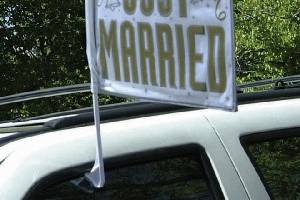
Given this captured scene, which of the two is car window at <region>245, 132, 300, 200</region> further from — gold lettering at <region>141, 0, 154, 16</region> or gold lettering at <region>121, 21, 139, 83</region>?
gold lettering at <region>141, 0, 154, 16</region>

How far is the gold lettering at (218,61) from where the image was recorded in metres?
2.30

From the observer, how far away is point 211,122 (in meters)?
2.52

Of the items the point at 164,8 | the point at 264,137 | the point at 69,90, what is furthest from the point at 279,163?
the point at 69,90

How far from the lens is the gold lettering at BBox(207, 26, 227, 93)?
7.55ft

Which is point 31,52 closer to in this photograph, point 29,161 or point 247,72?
point 247,72

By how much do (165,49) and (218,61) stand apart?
21 cm

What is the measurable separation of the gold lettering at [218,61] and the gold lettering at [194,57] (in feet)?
0.12

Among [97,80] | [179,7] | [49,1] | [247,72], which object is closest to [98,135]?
[97,80]

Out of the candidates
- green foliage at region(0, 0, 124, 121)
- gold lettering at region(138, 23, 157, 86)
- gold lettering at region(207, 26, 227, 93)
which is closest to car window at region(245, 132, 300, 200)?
gold lettering at region(207, 26, 227, 93)

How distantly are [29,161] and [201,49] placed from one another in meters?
0.68

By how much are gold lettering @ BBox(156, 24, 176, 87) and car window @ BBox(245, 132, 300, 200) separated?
1.29 ft

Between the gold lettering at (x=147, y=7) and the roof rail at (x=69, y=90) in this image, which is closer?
the gold lettering at (x=147, y=7)

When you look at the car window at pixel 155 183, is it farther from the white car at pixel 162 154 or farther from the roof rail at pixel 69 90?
the roof rail at pixel 69 90

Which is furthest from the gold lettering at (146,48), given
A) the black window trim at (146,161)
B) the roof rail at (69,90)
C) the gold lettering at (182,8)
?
the roof rail at (69,90)
